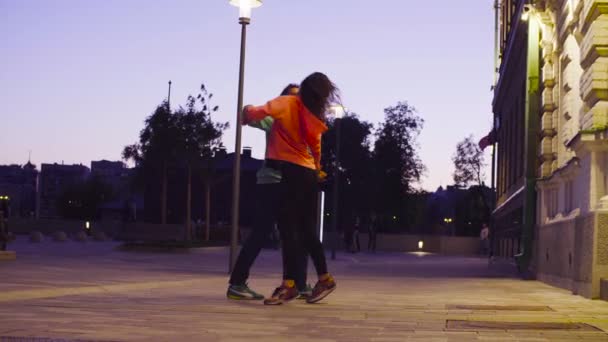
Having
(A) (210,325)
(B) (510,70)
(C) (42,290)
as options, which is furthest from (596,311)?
(B) (510,70)

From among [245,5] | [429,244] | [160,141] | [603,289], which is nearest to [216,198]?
[429,244]

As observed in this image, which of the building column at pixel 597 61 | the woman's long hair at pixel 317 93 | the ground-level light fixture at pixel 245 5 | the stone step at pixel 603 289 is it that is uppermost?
the ground-level light fixture at pixel 245 5

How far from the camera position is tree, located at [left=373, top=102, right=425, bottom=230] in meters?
77.7

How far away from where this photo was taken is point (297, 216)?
835 centimetres

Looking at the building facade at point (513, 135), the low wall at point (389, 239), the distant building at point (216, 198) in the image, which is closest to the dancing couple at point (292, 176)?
the building facade at point (513, 135)

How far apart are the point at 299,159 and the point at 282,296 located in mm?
1137

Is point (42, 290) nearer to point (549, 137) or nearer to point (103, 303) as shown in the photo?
point (103, 303)

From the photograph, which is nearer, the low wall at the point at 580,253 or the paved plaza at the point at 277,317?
the paved plaza at the point at 277,317

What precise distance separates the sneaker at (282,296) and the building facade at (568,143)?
3663 mm

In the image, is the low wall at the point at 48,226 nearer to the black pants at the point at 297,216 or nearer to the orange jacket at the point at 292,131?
the black pants at the point at 297,216

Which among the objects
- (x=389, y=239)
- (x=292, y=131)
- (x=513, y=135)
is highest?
(x=513, y=135)

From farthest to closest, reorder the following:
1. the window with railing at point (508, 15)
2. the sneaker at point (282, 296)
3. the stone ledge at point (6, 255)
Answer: the window with railing at point (508, 15), the stone ledge at point (6, 255), the sneaker at point (282, 296)

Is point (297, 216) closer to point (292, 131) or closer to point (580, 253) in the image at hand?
point (292, 131)

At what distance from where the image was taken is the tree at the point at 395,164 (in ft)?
255
